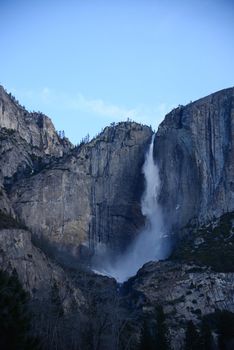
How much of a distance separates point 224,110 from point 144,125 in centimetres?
2327

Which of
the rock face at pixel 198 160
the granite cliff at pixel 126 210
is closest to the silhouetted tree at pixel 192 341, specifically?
the granite cliff at pixel 126 210

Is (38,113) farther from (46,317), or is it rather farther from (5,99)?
(46,317)

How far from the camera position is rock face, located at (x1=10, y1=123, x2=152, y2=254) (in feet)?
481

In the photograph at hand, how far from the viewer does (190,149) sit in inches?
5866

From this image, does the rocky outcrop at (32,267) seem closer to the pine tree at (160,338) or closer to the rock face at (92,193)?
the pine tree at (160,338)

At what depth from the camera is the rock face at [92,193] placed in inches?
5768

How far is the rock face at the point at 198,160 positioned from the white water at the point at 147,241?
2.57 m

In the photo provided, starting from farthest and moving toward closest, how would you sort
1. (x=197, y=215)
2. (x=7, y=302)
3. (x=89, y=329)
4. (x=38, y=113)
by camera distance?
(x=38, y=113), (x=197, y=215), (x=89, y=329), (x=7, y=302)

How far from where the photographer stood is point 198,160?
147 metres

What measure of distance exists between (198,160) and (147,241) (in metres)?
21.8

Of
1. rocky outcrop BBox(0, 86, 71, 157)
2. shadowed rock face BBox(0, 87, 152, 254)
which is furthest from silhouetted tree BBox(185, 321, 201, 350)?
rocky outcrop BBox(0, 86, 71, 157)

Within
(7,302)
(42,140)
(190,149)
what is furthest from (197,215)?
(7,302)

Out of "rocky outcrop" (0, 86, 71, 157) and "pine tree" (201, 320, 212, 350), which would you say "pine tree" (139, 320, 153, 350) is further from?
"rocky outcrop" (0, 86, 71, 157)

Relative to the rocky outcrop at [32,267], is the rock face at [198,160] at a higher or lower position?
higher
